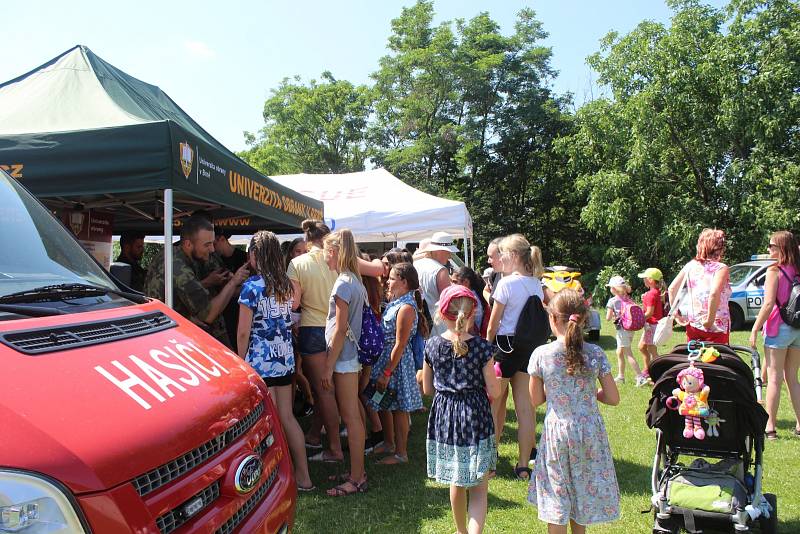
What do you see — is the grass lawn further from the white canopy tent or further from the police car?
the police car

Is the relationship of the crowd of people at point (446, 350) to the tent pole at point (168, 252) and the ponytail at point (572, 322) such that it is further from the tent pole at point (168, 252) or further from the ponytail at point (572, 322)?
the tent pole at point (168, 252)

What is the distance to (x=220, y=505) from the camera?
1965 mm

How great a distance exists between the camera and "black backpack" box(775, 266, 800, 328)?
521 centimetres

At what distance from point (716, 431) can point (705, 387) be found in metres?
0.32

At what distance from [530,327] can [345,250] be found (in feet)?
5.08

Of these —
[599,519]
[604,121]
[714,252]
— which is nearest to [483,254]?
[604,121]

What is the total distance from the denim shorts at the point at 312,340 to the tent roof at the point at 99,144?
1.37 meters

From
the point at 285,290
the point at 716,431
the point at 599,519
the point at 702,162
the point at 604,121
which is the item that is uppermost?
the point at 604,121

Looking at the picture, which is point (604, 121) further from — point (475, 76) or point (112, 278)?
point (112, 278)

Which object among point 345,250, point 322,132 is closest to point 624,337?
point 345,250

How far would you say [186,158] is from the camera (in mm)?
4586

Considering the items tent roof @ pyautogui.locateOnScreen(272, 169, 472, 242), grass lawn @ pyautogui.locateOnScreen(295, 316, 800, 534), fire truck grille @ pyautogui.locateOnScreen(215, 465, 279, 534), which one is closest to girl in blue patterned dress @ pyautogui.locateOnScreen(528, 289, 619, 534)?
grass lawn @ pyautogui.locateOnScreen(295, 316, 800, 534)

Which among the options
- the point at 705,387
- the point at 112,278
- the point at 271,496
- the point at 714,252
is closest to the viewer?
the point at 271,496

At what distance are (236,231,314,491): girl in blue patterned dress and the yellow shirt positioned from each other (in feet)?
1.56
